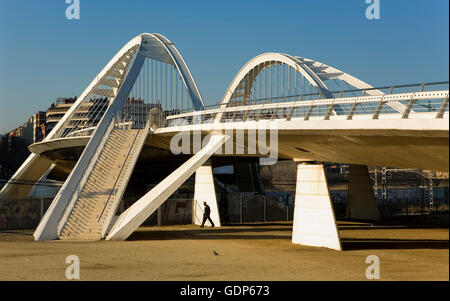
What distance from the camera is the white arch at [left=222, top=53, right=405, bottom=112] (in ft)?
144

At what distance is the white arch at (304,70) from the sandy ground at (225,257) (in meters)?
12.7

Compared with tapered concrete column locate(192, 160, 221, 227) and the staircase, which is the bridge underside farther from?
tapered concrete column locate(192, 160, 221, 227)

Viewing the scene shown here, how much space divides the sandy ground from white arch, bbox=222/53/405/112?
41.7ft

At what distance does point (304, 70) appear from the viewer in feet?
149

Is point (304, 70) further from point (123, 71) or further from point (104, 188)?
point (123, 71)

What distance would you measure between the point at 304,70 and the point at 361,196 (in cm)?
989

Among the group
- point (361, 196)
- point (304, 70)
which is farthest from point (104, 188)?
point (361, 196)

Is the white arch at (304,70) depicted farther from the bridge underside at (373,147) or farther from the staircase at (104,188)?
the bridge underside at (373,147)

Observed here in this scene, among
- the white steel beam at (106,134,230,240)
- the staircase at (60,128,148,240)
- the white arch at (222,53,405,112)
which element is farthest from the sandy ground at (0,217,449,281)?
the white arch at (222,53,405,112)

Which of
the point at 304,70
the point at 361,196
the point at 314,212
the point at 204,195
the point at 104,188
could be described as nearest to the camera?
the point at 314,212

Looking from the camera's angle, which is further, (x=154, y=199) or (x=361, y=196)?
(x=361, y=196)

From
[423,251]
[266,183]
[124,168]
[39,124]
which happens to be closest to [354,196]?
[124,168]

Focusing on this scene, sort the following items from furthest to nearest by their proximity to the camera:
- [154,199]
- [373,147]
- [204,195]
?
[204,195] → [154,199] → [373,147]

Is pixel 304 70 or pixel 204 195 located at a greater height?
pixel 304 70
